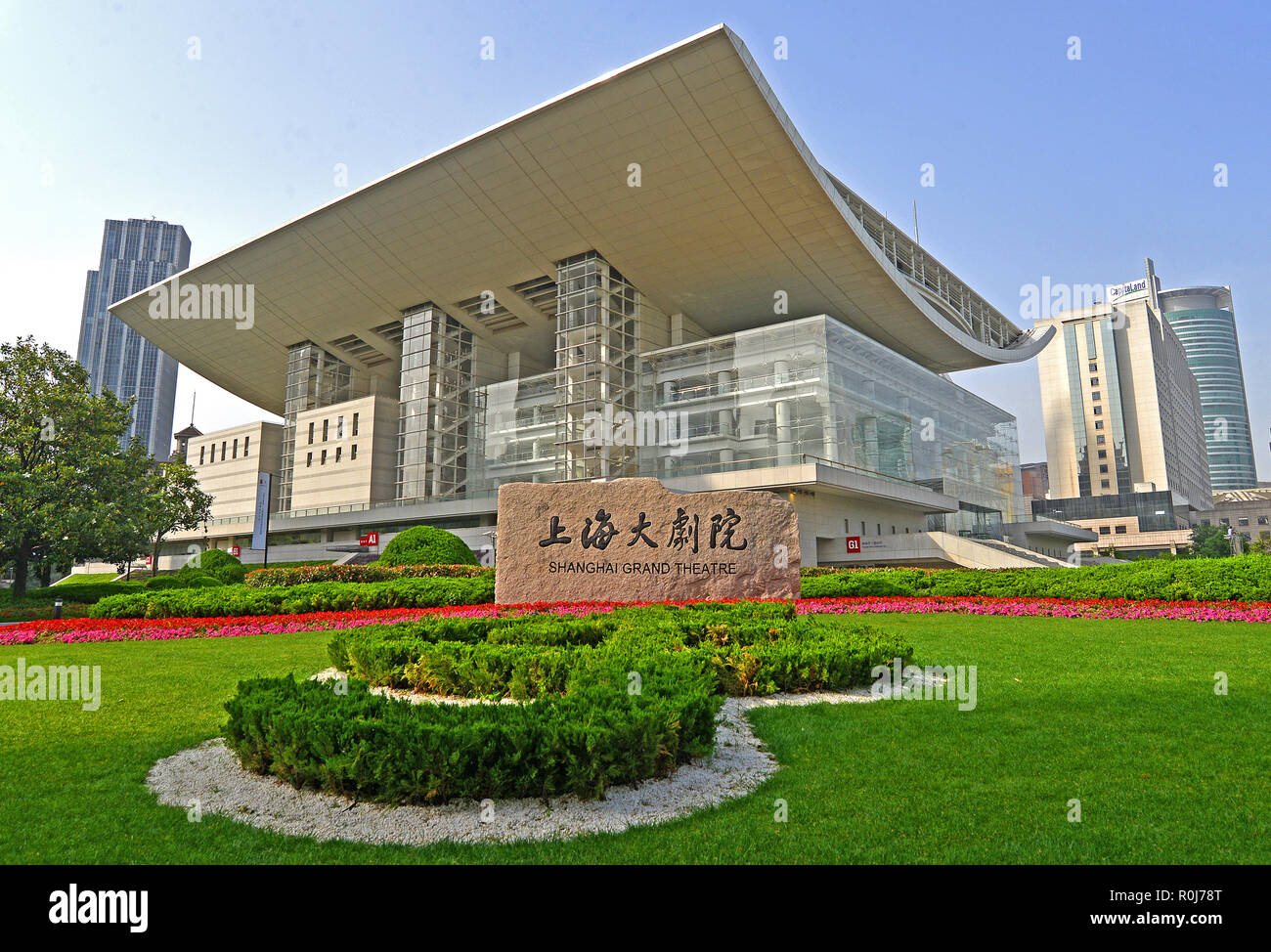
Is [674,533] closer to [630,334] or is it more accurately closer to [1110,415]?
[630,334]

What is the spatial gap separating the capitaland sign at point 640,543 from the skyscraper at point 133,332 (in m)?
133

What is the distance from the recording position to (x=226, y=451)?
5403cm

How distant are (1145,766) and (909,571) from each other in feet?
42.2

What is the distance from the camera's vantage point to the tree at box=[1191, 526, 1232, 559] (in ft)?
196

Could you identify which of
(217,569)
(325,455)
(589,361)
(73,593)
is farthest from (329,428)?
(73,593)

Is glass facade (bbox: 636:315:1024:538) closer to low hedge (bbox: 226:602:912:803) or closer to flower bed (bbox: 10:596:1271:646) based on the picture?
flower bed (bbox: 10:596:1271:646)

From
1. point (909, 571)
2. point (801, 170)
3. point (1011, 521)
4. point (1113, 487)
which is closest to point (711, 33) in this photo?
point (801, 170)

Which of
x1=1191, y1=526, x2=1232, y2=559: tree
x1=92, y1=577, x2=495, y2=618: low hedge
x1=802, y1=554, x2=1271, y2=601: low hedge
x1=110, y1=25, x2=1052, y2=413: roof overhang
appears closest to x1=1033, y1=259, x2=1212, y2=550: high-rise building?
x1=1191, y1=526, x2=1232, y2=559: tree

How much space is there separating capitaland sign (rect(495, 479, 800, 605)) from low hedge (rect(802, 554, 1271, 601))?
3491mm

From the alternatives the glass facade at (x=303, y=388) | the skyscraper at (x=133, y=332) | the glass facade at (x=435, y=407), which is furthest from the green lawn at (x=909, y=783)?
the skyscraper at (x=133, y=332)

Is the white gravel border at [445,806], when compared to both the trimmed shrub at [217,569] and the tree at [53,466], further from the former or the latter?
the tree at [53,466]

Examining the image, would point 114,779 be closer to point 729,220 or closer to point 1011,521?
point 729,220

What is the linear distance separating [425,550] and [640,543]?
413 inches
